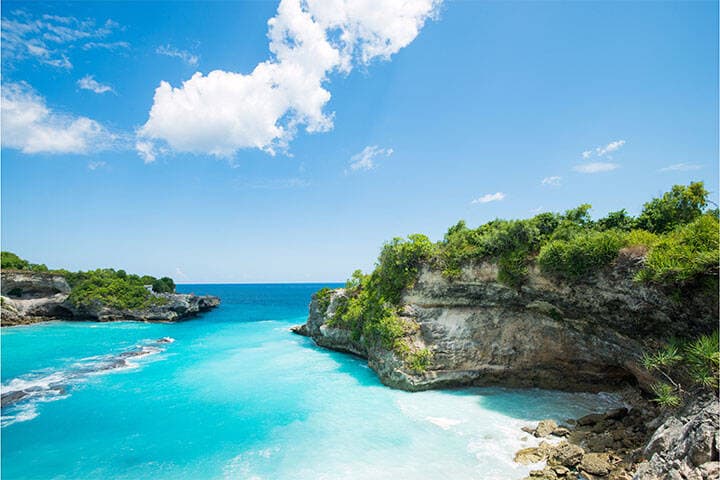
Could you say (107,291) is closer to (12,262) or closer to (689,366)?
(12,262)

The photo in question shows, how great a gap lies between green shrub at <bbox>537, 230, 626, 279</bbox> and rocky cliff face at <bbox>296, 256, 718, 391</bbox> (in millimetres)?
496

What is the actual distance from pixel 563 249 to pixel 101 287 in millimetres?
61454

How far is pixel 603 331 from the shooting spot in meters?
15.1

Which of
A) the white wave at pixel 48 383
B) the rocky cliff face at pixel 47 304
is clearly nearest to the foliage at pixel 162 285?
the rocky cliff face at pixel 47 304

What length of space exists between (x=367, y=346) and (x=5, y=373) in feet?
86.2

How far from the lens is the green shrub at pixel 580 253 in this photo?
13648 millimetres

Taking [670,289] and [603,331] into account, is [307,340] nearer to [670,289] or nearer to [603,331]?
[603,331]

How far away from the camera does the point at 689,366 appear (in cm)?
1116

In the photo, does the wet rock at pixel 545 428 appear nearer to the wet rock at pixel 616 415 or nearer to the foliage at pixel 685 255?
the wet rock at pixel 616 415

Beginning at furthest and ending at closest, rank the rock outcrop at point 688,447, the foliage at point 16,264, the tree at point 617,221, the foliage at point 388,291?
the foliage at point 16,264 < the foliage at point 388,291 < the tree at point 617,221 < the rock outcrop at point 688,447

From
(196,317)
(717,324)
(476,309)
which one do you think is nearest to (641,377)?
(717,324)

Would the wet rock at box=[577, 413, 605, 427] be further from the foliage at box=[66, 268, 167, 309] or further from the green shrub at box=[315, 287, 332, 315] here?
the foliage at box=[66, 268, 167, 309]

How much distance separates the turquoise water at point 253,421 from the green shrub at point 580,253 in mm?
6733

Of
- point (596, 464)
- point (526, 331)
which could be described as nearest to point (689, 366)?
point (596, 464)
